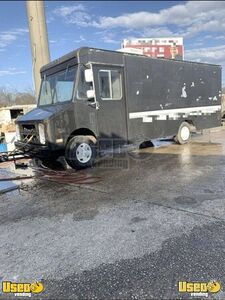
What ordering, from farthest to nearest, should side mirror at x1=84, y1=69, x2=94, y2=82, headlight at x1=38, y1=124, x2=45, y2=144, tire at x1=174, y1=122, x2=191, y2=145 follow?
tire at x1=174, y1=122, x2=191, y2=145, side mirror at x1=84, y1=69, x2=94, y2=82, headlight at x1=38, y1=124, x2=45, y2=144

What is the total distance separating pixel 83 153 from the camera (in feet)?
23.5

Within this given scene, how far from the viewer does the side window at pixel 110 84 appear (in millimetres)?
7328

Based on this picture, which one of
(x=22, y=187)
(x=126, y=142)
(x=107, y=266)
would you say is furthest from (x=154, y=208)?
(x=126, y=142)

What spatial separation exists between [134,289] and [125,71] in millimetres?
6502

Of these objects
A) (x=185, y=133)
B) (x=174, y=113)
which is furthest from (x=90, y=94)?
(x=185, y=133)

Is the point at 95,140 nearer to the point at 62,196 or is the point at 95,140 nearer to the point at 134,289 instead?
the point at 62,196

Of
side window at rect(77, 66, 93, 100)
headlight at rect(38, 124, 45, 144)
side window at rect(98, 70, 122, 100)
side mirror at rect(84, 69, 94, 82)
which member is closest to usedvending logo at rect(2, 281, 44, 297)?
headlight at rect(38, 124, 45, 144)

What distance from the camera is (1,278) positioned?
2674 millimetres

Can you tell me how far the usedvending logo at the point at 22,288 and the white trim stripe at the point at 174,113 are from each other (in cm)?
618

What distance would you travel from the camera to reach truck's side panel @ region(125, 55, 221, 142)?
8.27m

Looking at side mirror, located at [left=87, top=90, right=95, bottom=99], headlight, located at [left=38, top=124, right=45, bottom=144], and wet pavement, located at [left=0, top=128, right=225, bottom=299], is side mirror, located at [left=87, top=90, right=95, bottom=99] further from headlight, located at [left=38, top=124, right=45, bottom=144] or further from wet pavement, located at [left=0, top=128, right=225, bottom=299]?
wet pavement, located at [left=0, top=128, right=225, bottom=299]

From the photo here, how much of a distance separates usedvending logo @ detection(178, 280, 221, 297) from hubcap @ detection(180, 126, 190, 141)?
8162 mm

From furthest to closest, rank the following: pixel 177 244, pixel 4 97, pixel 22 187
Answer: pixel 4 97
pixel 22 187
pixel 177 244

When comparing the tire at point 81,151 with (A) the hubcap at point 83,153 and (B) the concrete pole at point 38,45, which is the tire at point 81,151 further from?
(B) the concrete pole at point 38,45
